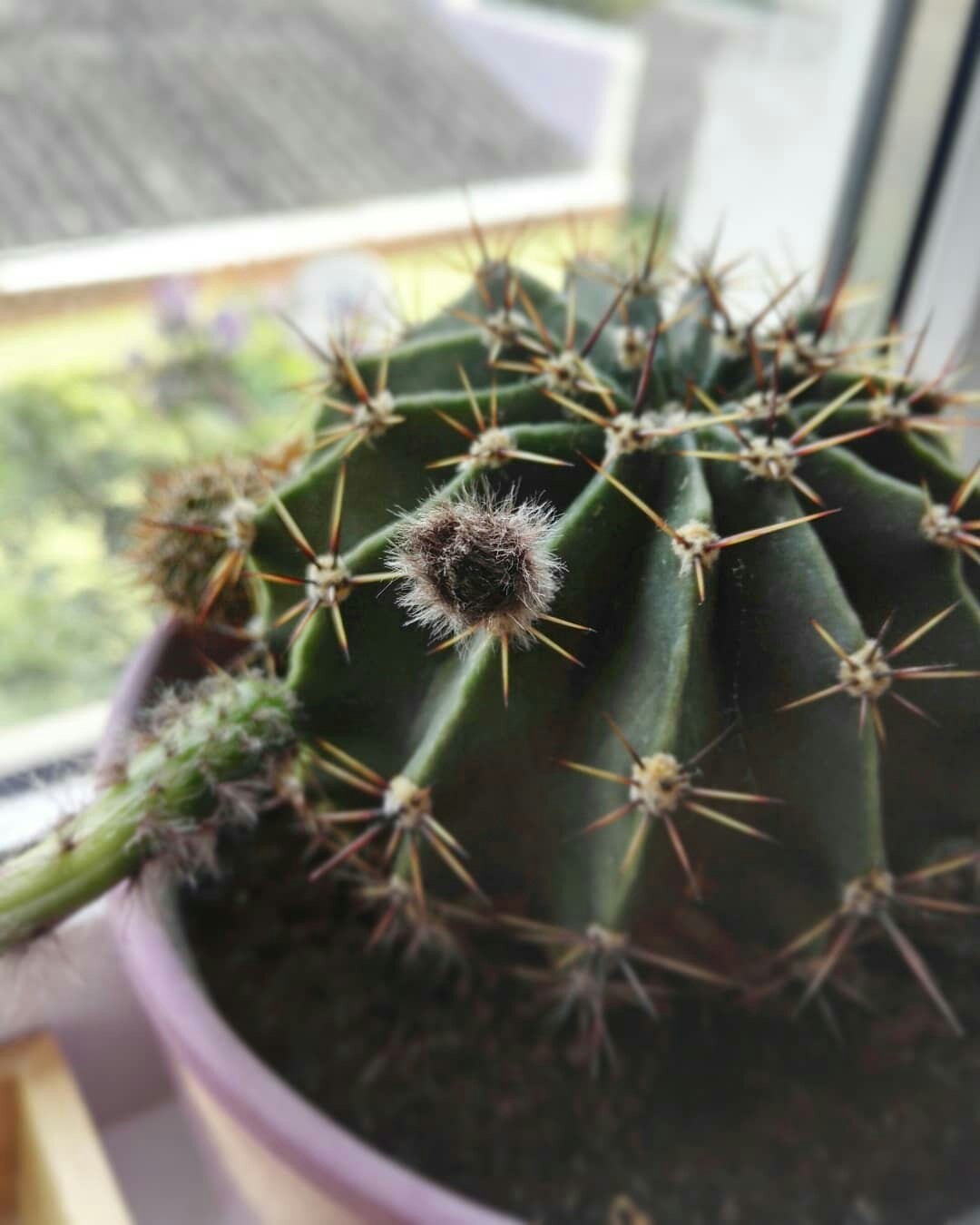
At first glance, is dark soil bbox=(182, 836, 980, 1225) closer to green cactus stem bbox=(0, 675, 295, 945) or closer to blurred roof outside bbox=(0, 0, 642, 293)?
green cactus stem bbox=(0, 675, 295, 945)

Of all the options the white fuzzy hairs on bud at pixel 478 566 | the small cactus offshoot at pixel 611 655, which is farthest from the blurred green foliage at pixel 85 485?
the white fuzzy hairs on bud at pixel 478 566

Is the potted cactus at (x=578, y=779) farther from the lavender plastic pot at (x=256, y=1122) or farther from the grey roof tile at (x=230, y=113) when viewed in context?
the grey roof tile at (x=230, y=113)

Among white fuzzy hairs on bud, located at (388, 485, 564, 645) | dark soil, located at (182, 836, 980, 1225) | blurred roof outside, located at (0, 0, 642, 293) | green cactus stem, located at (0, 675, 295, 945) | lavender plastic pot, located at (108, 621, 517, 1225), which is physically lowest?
dark soil, located at (182, 836, 980, 1225)

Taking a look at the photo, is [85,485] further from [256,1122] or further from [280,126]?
[256,1122]

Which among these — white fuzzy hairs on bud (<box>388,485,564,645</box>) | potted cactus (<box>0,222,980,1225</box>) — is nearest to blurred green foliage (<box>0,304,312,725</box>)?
potted cactus (<box>0,222,980,1225</box>)

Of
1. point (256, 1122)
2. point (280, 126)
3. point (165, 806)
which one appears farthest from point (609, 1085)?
point (280, 126)

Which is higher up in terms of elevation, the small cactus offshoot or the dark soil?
the small cactus offshoot

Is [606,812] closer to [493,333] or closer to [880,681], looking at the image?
[880,681]
